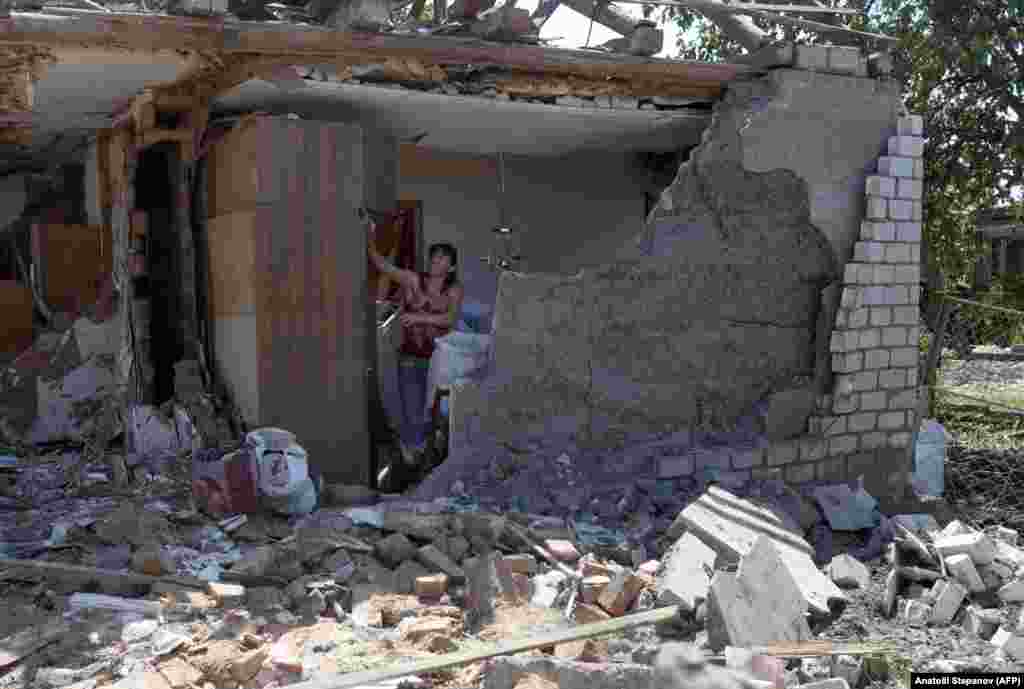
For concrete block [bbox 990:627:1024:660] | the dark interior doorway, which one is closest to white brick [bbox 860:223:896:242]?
concrete block [bbox 990:627:1024:660]

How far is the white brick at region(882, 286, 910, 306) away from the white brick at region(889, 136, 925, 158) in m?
0.87

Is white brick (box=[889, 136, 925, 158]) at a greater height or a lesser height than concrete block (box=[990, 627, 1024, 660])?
greater

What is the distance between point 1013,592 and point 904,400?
222 cm

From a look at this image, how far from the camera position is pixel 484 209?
871cm

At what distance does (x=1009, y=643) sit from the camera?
4289 mm

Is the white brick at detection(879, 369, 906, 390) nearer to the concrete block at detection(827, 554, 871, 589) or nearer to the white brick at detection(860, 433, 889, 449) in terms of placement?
the white brick at detection(860, 433, 889, 449)

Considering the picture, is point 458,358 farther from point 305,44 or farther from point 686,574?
point 686,574

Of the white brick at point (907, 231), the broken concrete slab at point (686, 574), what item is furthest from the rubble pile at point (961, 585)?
the white brick at point (907, 231)

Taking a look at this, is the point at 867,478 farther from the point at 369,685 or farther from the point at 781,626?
the point at 369,685

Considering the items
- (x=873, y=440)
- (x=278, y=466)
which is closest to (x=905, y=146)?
(x=873, y=440)

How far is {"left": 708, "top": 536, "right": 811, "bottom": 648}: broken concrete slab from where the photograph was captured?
4047mm

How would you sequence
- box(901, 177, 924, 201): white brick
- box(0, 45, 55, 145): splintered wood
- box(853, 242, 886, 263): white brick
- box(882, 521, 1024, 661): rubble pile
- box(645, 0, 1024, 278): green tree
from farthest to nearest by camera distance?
1. box(645, 0, 1024, 278): green tree
2. box(901, 177, 924, 201): white brick
3. box(853, 242, 886, 263): white brick
4. box(0, 45, 55, 145): splintered wood
5. box(882, 521, 1024, 661): rubble pile

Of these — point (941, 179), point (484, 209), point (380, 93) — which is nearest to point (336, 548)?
point (380, 93)

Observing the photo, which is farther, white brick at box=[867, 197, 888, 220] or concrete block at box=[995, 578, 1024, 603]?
white brick at box=[867, 197, 888, 220]
